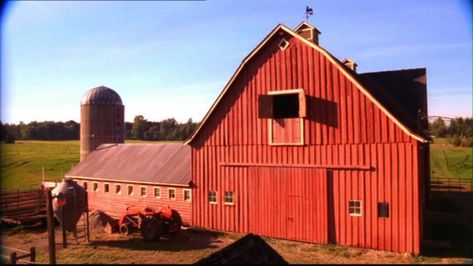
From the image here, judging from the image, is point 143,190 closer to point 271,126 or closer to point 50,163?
point 271,126

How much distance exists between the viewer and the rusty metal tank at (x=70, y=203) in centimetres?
1894

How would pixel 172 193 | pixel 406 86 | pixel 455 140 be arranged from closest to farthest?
pixel 172 193 → pixel 406 86 → pixel 455 140

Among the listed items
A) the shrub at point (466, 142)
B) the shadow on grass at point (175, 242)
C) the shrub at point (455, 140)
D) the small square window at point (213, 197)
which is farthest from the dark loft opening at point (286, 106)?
the shrub at point (466, 142)

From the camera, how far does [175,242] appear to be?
59.2 ft

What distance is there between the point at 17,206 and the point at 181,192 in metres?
11.6

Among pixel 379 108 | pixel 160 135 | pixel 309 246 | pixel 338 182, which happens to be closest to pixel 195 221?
pixel 309 246

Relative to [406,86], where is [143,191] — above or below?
below

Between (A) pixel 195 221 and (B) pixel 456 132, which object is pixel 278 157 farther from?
(B) pixel 456 132

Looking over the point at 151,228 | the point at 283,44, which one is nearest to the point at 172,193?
the point at 151,228

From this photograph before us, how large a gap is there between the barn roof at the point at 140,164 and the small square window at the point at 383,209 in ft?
34.4

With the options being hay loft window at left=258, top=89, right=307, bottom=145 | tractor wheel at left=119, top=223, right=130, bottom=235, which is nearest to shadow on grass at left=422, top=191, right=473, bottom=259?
hay loft window at left=258, top=89, right=307, bottom=145

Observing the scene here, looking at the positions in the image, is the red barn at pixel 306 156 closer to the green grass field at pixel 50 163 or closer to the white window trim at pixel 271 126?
the white window trim at pixel 271 126

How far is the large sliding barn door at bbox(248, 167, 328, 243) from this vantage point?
55.9 feet

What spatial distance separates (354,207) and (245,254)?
11.0 m
